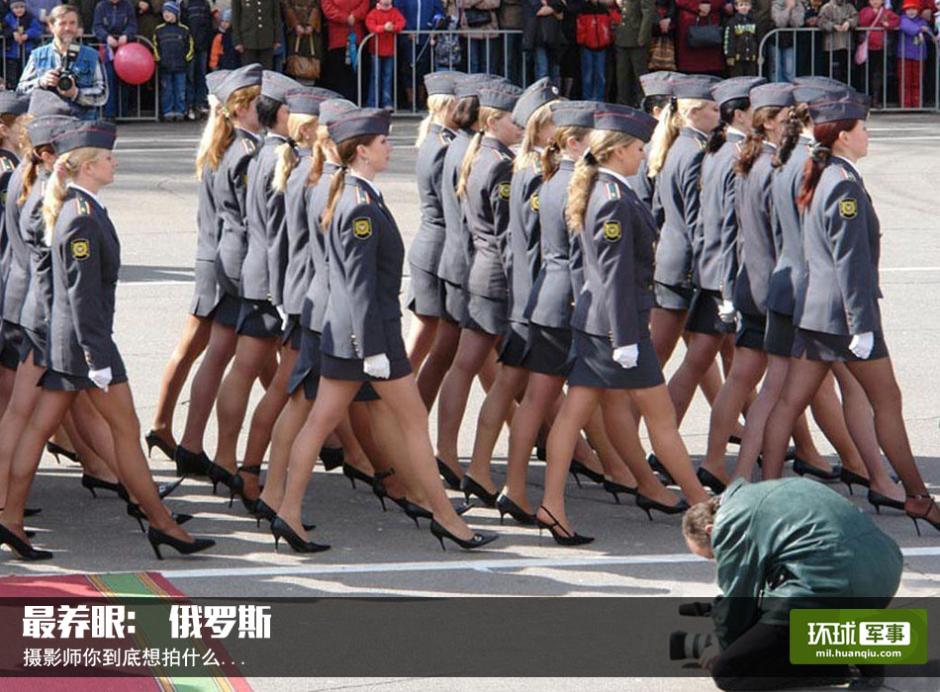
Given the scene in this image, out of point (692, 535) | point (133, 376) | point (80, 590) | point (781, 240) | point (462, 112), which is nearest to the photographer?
point (692, 535)

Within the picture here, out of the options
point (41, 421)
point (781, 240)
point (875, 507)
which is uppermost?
point (781, 240)

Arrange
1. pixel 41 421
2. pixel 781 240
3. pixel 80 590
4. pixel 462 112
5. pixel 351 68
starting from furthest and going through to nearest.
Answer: pixel 351 68 → pixel 462 112 → pixel 781 240 → pixel 41 421 → pixel 80 590

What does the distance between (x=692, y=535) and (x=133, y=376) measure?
5.73m

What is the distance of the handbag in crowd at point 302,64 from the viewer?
23328mm

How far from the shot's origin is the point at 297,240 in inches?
352

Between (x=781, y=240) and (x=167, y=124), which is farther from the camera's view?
(x=167, y=124)

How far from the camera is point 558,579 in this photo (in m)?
8.19

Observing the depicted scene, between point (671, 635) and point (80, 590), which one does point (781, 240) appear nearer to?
point (671, 635)

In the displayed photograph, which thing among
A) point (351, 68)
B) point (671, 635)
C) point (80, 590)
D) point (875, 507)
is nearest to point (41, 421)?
point (80, 590)

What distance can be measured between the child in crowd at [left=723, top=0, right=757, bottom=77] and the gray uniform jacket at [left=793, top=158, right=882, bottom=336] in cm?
1534

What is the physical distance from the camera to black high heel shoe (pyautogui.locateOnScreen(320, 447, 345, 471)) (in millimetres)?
10023

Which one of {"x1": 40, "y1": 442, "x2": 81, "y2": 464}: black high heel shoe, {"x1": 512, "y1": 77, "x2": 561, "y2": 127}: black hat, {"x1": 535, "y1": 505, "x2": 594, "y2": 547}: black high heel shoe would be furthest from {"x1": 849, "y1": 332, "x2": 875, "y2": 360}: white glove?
{"x1": 40, "y1": 442, "x2": 81, "y2": 464}: black high heel shoe

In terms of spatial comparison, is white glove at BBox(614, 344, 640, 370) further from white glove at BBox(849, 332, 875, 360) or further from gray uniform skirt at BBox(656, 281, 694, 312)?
gray uniform skirt at BBox(656, 281, 694, 312)

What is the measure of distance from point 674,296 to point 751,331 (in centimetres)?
61
